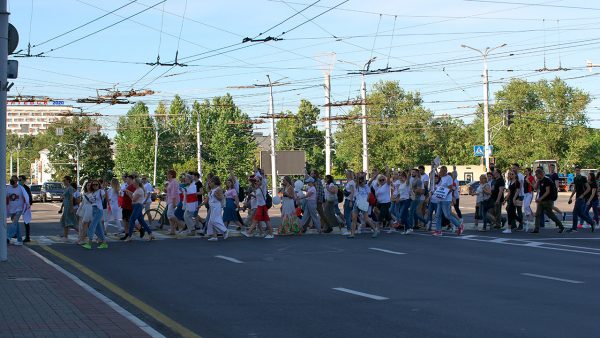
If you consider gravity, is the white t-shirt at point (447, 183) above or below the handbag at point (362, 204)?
above

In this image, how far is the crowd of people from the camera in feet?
69.8

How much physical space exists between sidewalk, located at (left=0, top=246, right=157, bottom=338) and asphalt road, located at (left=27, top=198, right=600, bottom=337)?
0.49 meters

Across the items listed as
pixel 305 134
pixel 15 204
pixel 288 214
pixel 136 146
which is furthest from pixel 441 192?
pixel 305 134

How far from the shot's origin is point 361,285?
12.3 metres

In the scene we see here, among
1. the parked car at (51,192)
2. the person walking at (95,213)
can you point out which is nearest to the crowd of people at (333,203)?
the person walking at (95,213)

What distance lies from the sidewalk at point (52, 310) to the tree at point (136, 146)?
296ft

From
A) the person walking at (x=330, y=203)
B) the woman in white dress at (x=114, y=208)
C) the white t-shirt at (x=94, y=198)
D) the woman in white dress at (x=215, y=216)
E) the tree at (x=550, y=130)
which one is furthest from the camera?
the tree at (x=550, y=130)

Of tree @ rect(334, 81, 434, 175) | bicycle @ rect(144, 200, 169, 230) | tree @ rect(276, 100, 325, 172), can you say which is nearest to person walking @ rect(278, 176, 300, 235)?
bicycle @ rect(144, 200, 169, 230)

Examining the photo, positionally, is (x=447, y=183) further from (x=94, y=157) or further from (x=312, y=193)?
(x=94, y=157)

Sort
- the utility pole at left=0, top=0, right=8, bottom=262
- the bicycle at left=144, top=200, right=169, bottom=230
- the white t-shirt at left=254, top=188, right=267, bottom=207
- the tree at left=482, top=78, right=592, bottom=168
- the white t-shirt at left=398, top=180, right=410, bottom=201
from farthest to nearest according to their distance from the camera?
the tree at left=482, top=78, right=592, bottom=168 < the bicycle at left=144, top=200, right=169, bottom=230 < the white t-shirt at left=398, top=180, right=410, bottom=201 < the white t-shirt at left=254, top=188, right=267, bottom=207 < the utility pole at left=0, top=0, right=8, bottom=262

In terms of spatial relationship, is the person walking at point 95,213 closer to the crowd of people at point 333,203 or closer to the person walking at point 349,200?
the crowd of people at point 333,203

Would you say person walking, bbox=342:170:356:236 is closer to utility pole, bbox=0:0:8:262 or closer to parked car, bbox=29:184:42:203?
utility pole, bbox=0:0:8:262

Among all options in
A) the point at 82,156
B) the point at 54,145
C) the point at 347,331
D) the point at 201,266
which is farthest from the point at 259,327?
the point at 54,145

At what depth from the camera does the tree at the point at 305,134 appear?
110312 mm
